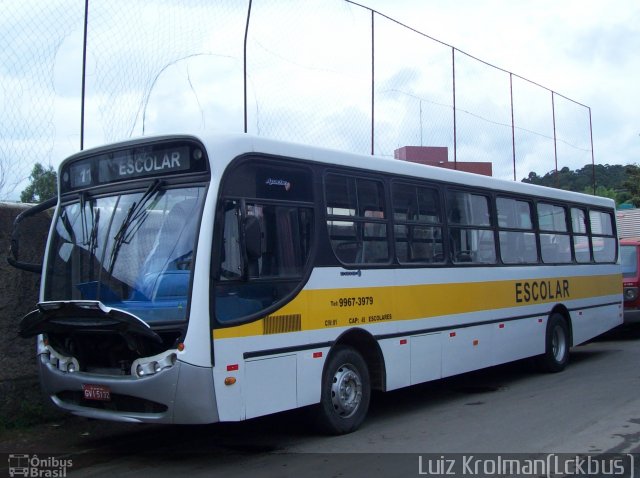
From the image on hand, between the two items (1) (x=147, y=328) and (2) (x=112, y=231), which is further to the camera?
(2) (x=112, y=231)

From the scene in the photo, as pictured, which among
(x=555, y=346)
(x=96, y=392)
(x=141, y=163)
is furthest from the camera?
(x=555, y=346)

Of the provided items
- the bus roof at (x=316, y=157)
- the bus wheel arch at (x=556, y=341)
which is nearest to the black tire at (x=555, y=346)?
the bus wheel arch at (x=556, y=341)

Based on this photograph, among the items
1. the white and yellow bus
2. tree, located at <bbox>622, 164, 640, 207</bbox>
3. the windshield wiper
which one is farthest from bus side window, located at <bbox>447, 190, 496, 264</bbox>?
tree, located at <bbox>622, 164, 640, 207</bbox>

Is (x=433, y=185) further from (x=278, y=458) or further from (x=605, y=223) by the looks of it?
(x=605, y=223)

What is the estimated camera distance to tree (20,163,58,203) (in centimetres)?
856

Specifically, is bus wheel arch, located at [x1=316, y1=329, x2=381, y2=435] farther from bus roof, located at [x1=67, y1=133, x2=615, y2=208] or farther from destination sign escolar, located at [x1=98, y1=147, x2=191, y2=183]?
destination sign escolar, located at [x1=98, y1=147, x2=191, y2=183]

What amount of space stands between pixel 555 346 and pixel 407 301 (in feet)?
15.6

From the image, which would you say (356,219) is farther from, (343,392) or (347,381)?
(343,392)

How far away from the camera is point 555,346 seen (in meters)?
11.7

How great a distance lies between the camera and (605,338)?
54.6ft

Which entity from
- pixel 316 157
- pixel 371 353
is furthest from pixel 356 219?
pixel 371 353

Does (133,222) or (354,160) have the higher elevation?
(354,160)

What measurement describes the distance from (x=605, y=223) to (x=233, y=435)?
376 inches

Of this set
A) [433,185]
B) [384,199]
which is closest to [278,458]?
[384,199]
